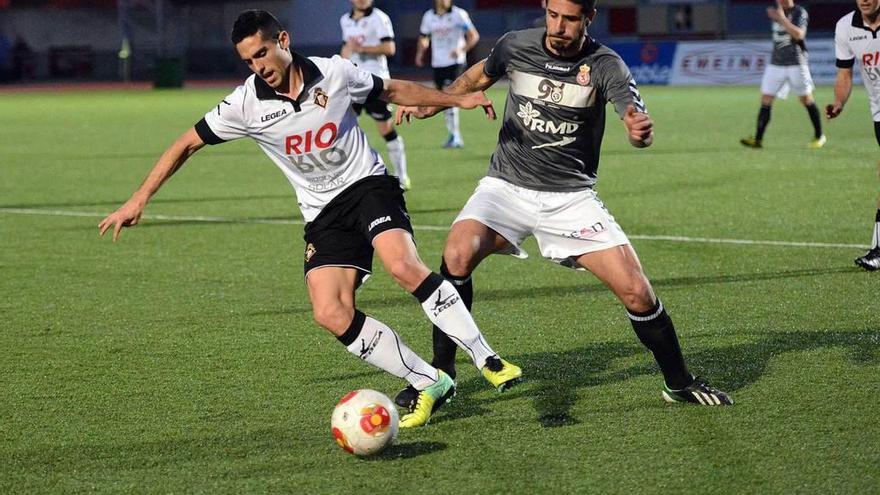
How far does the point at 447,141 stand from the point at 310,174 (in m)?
14.5

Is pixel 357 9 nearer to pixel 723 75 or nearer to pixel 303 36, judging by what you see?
pixel 723 75

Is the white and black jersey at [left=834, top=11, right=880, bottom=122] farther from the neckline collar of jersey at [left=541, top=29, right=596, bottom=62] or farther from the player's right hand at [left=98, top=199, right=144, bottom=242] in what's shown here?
the player's right hand at [left=98, top=199, right=144, bottom=242]

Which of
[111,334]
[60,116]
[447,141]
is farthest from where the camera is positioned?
[60,116]

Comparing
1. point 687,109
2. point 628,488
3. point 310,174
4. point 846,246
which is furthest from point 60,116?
point 628,488

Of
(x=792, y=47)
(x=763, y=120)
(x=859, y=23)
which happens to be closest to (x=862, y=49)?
(x=859, y=23)

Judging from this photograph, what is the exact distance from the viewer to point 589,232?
217 inches

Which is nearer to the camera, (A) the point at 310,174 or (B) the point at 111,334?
(A) the point at 310,174

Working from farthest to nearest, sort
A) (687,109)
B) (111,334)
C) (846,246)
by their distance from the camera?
(687,109), (846,246), (111,334)

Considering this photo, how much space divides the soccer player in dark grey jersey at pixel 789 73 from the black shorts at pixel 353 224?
42.9ft

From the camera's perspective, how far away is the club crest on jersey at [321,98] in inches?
213

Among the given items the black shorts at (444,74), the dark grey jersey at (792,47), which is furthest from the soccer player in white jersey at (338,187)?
the black shorts at (444,74)

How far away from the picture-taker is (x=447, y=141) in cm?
2002

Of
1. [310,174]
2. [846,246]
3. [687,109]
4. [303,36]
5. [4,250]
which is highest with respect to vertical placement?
[310,174]

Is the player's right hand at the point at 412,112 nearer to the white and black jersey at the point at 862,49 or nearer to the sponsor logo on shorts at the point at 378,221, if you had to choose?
the sponsor logo on shorts at the point at 378,221
